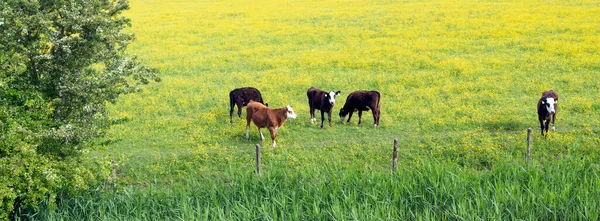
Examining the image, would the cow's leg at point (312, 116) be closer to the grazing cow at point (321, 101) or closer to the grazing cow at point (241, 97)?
the grazing cow at point (321, 101)

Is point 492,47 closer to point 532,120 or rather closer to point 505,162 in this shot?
point 532,120

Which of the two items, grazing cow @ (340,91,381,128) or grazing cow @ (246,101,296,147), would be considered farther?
grazing cow @ (340,91,381,128)

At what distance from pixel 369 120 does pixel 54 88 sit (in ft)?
37.2

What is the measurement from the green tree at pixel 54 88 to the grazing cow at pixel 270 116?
5.95m

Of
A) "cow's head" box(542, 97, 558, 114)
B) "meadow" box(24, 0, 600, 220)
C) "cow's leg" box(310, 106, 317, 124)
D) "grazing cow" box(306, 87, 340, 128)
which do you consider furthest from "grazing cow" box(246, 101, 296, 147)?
"cow's head" box(542, 97, 558, 114)

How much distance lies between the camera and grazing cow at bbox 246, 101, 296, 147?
60.2 ft

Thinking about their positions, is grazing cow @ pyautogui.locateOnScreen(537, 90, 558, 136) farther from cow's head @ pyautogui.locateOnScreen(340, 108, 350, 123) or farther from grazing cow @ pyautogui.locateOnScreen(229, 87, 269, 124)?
grazing cow @ pyautogui.locateOnScreen(229, 87, 269, 124)

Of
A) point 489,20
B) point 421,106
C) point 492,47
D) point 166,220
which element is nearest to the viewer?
point 166,220

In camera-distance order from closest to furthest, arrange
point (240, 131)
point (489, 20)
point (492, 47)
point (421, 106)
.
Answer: point (240, 131) < point (421, 106) < point (492, 47) < point (489, 20)

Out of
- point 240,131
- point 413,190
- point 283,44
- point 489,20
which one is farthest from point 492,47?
point 413,190

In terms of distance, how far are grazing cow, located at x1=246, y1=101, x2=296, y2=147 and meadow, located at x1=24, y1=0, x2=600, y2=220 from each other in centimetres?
56

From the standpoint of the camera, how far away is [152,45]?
37219mm

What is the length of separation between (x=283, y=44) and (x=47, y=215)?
969 inches

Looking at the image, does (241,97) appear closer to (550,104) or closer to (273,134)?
(273,134)
